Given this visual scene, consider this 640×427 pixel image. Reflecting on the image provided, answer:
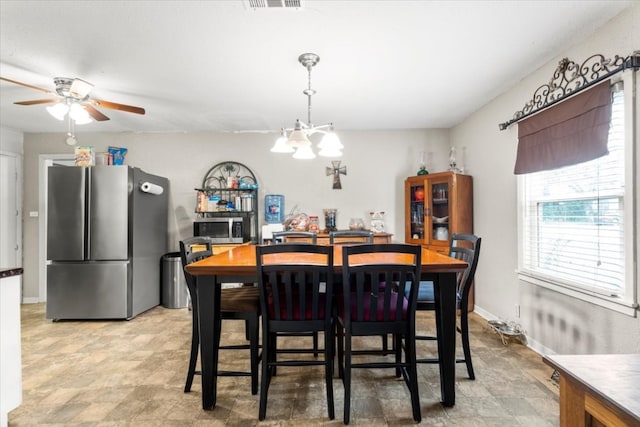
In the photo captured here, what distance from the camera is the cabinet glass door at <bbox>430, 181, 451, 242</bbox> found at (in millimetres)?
3864

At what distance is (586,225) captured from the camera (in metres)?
2.23

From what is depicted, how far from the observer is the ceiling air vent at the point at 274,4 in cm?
180

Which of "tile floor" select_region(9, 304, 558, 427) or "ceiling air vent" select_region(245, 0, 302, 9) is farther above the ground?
"ceiling air vent" select_region(245, 0, 302, 9)

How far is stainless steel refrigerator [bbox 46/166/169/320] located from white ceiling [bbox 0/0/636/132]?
921mm

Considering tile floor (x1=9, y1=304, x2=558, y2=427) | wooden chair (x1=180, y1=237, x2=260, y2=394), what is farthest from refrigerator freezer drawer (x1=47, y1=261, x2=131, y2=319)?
wooden chair (x1=180, y1=237, x2=260, y2=394)

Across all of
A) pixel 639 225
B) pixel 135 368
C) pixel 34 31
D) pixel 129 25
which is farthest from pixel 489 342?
pixel 34 31

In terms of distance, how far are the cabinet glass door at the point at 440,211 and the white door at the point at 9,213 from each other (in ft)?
18.5

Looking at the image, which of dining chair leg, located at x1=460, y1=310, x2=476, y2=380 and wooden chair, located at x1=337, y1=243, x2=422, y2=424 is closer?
wooden chair, located at x1=337, y1=243, x2=422, y2=424

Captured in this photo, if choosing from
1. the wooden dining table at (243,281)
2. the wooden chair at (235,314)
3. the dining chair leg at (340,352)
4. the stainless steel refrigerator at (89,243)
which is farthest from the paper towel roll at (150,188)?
the dining chair leg at (340,352)

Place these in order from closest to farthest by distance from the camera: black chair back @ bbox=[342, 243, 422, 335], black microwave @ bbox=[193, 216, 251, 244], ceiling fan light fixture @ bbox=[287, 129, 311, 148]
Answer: black chair back @ bbox=[342, 243, 422, 335] < ceiling fan light fixture @ bbox=[287, 129, 311, 148] < black microwave @ bbox=[193, 216, 251, 244]

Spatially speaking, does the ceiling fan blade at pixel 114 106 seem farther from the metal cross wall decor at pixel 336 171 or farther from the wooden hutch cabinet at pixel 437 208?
the wooden hutch cabinet at pixel 437 208

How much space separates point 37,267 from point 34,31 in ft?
12.2

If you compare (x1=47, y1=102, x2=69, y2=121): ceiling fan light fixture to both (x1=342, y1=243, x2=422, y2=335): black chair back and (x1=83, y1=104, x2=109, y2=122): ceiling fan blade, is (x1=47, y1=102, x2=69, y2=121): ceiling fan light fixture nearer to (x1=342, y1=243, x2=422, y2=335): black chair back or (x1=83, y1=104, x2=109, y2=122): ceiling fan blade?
(x1=83, y1=104, x2=109, y2=122): ceiling fan blade

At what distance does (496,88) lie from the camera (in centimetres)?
309
